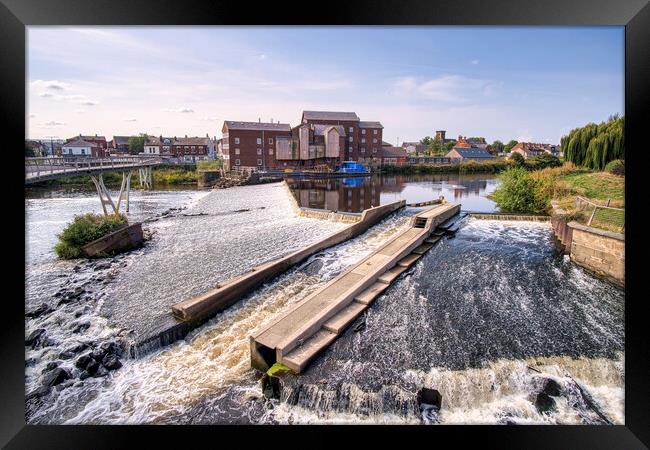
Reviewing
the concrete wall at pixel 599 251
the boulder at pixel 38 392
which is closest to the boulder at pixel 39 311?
the boulder at pixel 38 392

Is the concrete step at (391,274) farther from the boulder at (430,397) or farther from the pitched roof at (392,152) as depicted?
the pitched roof at (392,152)

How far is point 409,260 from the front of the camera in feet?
25.4

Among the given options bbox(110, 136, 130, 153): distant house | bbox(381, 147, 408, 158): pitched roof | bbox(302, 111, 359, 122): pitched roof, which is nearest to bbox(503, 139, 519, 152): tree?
bbox(381, 147, 408, 158): pitched roof

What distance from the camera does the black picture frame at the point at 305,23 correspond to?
296 centimetres

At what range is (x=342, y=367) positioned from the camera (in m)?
4.33

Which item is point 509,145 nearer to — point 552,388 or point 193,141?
point 193,141

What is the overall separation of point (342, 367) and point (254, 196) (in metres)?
14.6

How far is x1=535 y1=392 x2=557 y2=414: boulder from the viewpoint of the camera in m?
3.82

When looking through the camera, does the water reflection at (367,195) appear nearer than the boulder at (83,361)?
No

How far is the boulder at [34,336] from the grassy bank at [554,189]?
11.6 m

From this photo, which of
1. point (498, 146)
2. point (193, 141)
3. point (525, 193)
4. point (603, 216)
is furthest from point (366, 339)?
point (498, 146)

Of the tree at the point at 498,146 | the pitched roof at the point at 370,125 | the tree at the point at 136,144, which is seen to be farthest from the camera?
the tree at the point at 498,146
